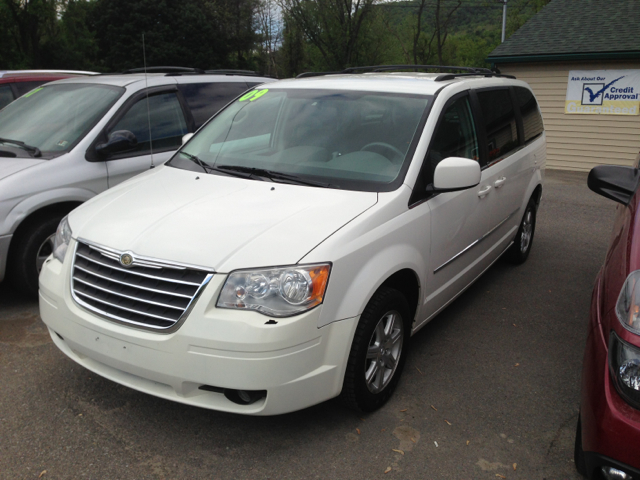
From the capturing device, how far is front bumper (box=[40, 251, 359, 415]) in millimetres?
2555

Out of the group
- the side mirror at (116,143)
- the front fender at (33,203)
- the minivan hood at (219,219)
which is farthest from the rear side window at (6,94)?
the minivan hood at (219,219)

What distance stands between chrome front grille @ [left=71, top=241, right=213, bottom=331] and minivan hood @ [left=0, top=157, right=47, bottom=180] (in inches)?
74.8

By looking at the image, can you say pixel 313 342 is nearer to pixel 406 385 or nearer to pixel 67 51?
pixel 406 385

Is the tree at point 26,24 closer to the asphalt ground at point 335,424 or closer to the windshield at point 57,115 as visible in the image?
the windshield at point 57,115

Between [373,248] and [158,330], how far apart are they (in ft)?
3.75

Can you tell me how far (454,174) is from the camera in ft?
11.1

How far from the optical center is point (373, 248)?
2.98 m

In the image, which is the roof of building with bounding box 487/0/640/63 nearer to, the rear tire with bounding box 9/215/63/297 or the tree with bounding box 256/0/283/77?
the rear tire with bounding box 9/215/63/297

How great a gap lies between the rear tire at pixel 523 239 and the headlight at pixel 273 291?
3.53 metres

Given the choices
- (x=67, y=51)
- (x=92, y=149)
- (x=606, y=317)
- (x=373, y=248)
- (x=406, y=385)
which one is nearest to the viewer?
(x=606, y=317)

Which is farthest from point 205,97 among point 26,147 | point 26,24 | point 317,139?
point 26,24

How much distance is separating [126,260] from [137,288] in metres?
0.15

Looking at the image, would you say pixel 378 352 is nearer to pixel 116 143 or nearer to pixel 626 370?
pixel 626 370

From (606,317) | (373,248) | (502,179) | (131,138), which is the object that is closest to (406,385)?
(373,248)
